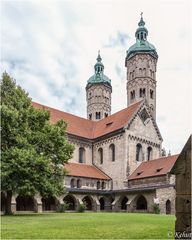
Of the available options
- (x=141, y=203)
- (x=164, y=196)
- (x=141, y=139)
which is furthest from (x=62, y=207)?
(x=141, y=139)

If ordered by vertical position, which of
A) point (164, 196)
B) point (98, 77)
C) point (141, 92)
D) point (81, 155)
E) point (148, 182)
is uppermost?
point (98, 77)

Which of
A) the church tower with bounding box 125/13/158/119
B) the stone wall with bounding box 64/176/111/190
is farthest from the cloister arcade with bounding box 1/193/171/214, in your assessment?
the church tower with bounding box 125/13/158/119

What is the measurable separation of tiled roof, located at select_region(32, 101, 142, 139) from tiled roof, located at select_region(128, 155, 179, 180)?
6127 mm

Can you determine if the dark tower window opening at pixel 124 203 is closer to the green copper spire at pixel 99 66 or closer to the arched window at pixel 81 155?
the arched window at pixel 81 155

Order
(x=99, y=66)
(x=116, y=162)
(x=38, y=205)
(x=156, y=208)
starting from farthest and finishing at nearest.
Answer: (x=99, y=66) < (x=116, y=162) < (x=38, y=205) < (x=156, y=208)

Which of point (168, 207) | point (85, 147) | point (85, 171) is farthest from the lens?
point (85, 147)

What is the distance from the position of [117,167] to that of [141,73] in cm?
2378

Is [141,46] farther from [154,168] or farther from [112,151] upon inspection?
[154,168]

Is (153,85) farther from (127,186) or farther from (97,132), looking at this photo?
Result: (127,186)

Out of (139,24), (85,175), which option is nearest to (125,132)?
(85,175)

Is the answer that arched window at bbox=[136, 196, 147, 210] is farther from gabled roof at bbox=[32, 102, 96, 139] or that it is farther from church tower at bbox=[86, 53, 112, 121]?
church tower at bbox=[86, 53, 112, 121]

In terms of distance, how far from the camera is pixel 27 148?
22.8m

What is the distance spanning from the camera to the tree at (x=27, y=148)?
21.5 m

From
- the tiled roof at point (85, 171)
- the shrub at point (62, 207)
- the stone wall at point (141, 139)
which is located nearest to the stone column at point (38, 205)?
the shrub at point (62, 207)
